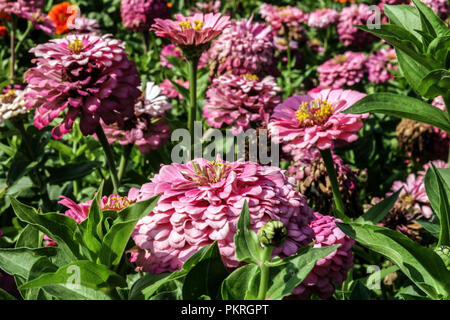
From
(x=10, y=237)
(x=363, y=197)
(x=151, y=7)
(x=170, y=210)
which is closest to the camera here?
(x=170, y=210)

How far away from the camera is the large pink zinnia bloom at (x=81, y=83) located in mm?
1371

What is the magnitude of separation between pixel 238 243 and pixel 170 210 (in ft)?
0.66

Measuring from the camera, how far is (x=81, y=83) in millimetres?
1360

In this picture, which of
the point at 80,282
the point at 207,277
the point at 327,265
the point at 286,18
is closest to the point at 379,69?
the point at 286,18

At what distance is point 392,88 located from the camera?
2.76m

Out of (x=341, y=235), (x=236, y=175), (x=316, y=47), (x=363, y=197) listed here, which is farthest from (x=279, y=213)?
(x=316, y=47)

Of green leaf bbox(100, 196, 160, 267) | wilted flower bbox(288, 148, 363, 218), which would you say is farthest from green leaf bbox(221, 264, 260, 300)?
wilted flower bbox(288, 148, 363, 218)

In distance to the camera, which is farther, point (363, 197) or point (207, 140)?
point (363, 197)

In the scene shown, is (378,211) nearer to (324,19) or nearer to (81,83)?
(81,83)

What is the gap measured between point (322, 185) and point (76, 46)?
80cm

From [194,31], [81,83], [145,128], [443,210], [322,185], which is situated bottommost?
[322,185]

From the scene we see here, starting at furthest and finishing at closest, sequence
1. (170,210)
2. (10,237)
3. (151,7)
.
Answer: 1. (151,7)
2. (10,237)
3. (170,210)

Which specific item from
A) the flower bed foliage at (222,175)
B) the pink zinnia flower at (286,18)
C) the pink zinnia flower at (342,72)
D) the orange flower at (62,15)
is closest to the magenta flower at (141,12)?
the flower bed foliage at (222,175)

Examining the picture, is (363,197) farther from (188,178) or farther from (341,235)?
(188,178)
